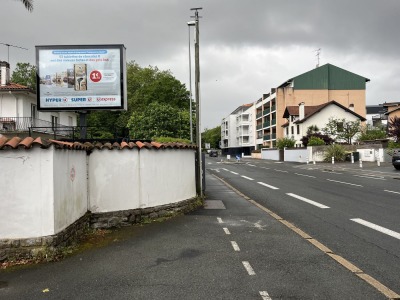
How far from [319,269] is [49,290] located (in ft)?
12.4

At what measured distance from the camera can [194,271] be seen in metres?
5.39

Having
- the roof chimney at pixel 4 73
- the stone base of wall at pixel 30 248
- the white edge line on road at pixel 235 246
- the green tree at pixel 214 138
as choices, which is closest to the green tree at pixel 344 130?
the roof chimney at pixel 4 73

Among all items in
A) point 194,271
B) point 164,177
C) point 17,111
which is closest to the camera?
point 194,271

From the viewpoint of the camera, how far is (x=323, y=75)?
70.1 m

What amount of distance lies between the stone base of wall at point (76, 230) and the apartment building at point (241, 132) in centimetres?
8911

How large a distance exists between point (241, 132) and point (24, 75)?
200ft

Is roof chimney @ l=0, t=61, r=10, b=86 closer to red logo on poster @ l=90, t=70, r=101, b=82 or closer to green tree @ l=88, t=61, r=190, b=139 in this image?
green tree @ l=88, t=61, r=190, b=139

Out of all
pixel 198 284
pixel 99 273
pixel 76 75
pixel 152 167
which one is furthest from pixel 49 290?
pixel 76 75

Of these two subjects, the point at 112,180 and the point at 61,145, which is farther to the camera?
the point at 112,180

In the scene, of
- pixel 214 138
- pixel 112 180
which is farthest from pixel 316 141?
pixel 214 138

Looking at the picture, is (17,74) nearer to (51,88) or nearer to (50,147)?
(51,88)

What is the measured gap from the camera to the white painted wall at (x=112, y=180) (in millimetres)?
8414

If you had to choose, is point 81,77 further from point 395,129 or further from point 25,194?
point 395,129

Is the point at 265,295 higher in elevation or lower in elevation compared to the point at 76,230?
lower
